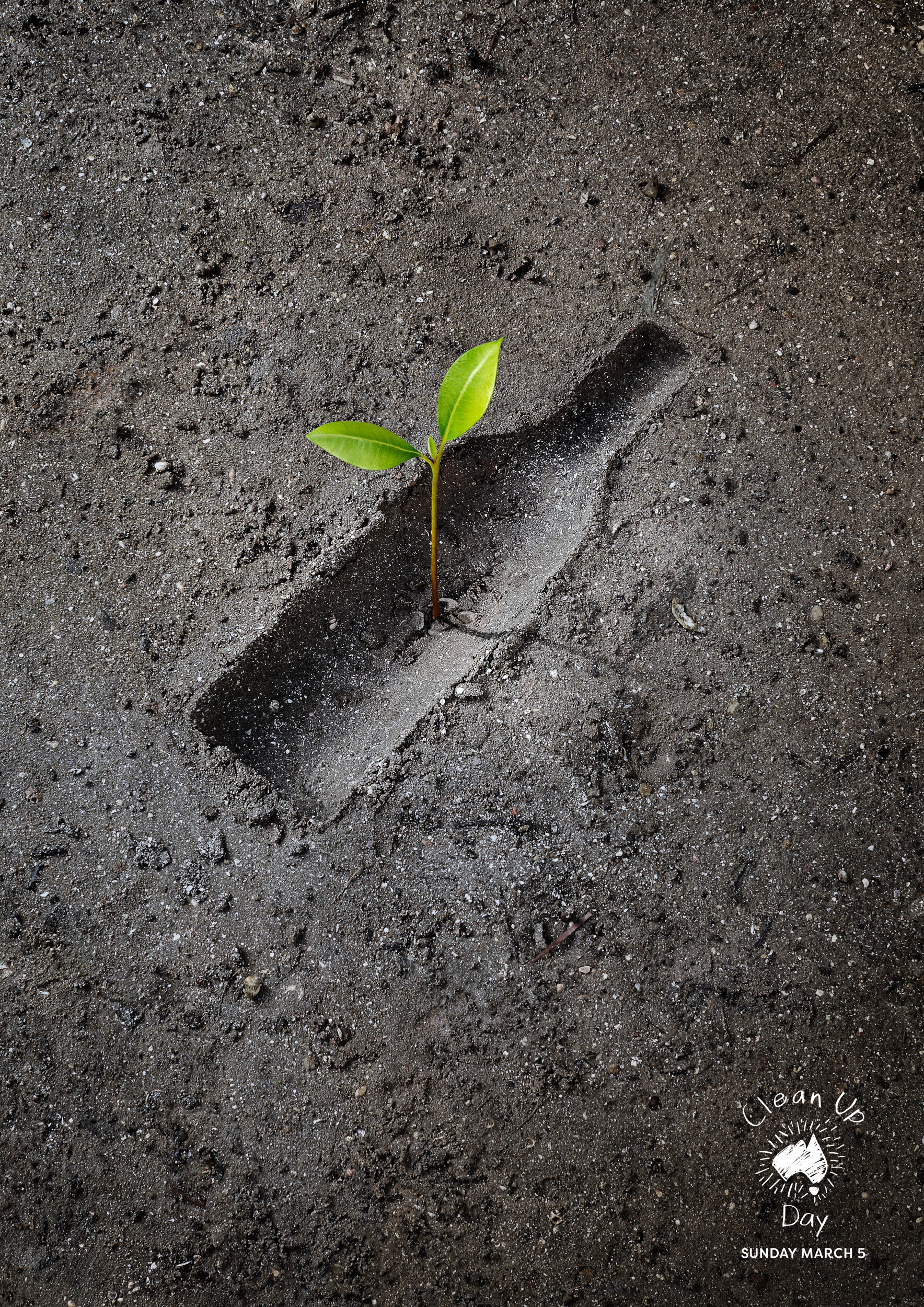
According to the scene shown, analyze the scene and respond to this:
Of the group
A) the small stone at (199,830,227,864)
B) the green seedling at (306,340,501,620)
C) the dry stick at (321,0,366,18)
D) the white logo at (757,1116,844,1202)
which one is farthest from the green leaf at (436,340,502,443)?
the white logo at (757,1116,844,1202)

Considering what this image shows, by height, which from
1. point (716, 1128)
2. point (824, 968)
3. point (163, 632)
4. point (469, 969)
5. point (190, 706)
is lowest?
point (716, 1128)

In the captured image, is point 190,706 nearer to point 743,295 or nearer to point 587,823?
point 587,823

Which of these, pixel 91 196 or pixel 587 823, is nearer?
pixel 587 823

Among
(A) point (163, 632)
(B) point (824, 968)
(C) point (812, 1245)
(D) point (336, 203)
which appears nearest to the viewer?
(C) point (812, 1245)

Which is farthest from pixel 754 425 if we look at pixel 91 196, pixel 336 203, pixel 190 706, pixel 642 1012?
pixel 91 196

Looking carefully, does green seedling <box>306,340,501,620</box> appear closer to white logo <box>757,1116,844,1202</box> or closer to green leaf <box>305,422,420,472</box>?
green leaf <box>305,422,420,472</box>

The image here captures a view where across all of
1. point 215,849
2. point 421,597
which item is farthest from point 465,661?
point 215,849
